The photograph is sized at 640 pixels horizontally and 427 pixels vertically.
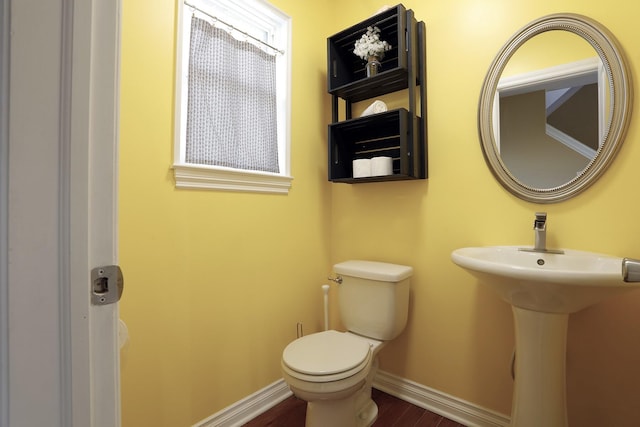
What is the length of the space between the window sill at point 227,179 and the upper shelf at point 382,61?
662 millimetres

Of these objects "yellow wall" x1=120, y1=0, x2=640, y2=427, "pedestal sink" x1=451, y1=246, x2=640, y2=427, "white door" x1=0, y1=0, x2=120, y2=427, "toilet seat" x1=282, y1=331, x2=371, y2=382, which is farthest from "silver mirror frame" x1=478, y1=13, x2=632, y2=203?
"white door" x1=0, y1=0, x2=120, y2=427

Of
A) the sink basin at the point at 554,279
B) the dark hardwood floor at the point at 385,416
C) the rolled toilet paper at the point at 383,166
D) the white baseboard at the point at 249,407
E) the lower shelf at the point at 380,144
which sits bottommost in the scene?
the dark hardwood floor at the point at 385,416

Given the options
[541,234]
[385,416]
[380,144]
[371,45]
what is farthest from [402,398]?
[371,45]

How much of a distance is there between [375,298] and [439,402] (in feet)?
2.08

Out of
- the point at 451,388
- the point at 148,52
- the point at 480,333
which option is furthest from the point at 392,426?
the point at 148,52

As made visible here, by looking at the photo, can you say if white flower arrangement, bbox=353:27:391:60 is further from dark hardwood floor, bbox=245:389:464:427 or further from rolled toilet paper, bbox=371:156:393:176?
dark hardwood floor, bbox=245:389:464:427

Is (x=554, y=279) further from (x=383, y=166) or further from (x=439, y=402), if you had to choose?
(x=439, y=402)

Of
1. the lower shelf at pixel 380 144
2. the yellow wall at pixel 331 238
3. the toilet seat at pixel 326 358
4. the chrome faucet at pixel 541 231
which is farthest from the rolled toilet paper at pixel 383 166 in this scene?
the toilet seat at pixel 326 358

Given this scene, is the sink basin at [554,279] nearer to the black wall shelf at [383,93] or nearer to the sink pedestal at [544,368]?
the sink pedestal at [544,368]

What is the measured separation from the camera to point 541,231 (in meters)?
1.23

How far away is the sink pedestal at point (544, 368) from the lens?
1094mm

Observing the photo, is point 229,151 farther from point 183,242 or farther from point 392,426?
point 392,426

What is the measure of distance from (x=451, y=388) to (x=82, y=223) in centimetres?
176

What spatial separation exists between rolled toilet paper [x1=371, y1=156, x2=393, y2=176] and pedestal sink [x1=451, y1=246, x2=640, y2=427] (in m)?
0.60
